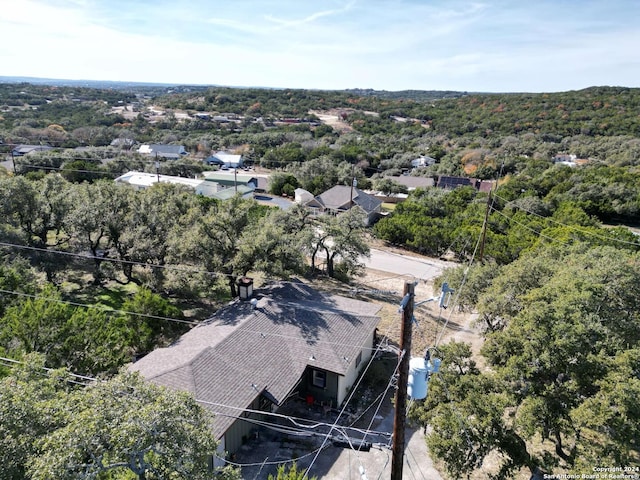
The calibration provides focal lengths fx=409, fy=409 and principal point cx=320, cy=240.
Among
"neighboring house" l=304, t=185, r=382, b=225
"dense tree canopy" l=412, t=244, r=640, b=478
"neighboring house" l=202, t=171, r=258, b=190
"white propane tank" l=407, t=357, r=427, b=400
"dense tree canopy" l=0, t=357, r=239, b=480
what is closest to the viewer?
"dense tree canopy" l=0, t=357, r=239, b=480

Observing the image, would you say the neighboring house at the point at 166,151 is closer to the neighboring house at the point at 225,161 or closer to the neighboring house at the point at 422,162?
the neighboring house at the point at 225,161

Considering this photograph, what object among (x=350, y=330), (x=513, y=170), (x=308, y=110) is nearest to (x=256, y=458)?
(x=350, y=330)

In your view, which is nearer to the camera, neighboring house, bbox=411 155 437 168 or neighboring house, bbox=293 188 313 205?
neighboring house, bbox=293 188 313 205

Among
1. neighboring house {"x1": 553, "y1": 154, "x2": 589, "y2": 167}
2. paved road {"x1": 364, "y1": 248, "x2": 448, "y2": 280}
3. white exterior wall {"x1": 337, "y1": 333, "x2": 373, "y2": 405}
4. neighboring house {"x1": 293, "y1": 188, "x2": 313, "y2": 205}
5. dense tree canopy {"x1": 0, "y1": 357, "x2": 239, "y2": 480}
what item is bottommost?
paved road {"x1": 364, "y1": 248, "x2": 448, "y2": 280}

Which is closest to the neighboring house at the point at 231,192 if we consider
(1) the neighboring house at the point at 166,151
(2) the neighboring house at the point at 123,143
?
(1) the neighboring house at the point at 166,151

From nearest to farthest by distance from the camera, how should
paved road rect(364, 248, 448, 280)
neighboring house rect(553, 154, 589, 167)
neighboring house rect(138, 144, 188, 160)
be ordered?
paved road rect(364, 248, 448, 280) → neighboring house rect(553, 154, 589, 167) → neighboring house rect(138, 144, 188, 160)

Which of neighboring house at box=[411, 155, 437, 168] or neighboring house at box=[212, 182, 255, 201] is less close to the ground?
neighboring house at box=[411, 155, 437, 168]

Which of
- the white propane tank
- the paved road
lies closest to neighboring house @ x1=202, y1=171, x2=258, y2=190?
the paved road

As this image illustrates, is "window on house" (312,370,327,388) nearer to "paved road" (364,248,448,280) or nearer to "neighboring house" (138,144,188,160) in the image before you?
"paved road" (364,248,448,280)
